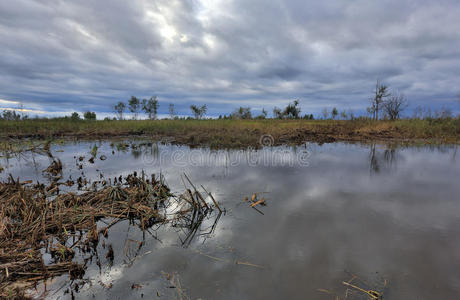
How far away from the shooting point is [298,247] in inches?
99.7

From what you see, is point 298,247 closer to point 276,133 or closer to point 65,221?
point 65,221

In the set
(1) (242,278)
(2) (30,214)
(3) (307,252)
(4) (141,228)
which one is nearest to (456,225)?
(3) (307,252)

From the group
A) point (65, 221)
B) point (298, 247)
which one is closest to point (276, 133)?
point (298, 247)

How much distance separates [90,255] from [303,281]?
2416 mm

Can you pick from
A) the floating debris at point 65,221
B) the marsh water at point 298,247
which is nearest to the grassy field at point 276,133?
the marsh water at point 298,247

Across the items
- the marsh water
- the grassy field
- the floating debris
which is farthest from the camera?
the grassy field

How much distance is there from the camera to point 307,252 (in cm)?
244

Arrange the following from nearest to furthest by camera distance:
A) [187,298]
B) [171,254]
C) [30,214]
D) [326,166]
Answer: [187,298] → [171,254] → [30,214] → [326,166]

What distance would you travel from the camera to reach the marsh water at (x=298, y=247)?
6.40 feet

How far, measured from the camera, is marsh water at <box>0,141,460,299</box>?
1950 millimetres

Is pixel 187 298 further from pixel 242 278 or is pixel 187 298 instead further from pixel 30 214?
pixel 30 214

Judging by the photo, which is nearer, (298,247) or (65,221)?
(298,247)

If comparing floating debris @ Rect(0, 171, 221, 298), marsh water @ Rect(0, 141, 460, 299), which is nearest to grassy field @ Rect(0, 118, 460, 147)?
marsh water @ Rect(0, 141, 460, 299)

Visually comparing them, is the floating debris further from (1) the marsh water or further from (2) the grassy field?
(2) the grassy field
